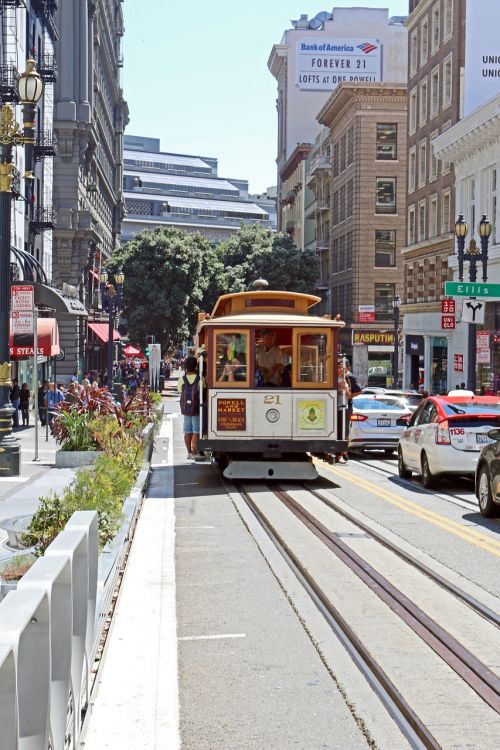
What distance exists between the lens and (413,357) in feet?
198

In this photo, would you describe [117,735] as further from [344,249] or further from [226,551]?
[344,249]

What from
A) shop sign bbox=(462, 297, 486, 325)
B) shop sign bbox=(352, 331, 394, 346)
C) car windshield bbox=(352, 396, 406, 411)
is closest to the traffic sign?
shop sign bbox=(462, 297, 486, 325)

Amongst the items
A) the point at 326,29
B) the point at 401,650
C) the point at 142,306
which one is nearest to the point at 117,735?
the point at 401,650

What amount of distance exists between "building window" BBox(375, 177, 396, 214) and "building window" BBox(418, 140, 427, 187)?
1488cm

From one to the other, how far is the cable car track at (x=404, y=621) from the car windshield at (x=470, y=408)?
17.2ft

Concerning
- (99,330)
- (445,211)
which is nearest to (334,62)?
(99,330)

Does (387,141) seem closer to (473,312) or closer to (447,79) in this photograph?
(447,79)

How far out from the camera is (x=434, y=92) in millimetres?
56656

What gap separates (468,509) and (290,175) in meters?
96.9

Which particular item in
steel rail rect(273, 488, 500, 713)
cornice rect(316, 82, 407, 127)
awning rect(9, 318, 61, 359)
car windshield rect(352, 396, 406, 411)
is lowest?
steel rail rect(273, 488, 500, 713)

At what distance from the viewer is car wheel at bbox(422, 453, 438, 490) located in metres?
18.7

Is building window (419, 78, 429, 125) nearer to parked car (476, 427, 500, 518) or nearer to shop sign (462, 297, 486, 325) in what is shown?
shop sign (462, 297, 486, 325)

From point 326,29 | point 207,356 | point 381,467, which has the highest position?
point 326,29

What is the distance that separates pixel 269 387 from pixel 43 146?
2898cm
